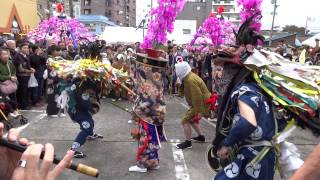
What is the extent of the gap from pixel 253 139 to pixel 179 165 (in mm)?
2627

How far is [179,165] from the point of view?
569cm

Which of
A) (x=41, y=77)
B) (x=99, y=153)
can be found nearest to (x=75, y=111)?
(x=99, y=153)

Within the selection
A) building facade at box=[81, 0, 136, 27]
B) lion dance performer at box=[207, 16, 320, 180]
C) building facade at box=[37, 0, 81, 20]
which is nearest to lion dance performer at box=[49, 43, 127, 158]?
lion dance performer at box=[207, 16, 320, 180]

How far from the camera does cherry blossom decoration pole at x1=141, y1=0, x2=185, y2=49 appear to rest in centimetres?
560

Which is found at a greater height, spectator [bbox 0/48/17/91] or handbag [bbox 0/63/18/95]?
spectator [bbox 0/48/17/91]

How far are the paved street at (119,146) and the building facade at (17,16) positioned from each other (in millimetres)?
15376

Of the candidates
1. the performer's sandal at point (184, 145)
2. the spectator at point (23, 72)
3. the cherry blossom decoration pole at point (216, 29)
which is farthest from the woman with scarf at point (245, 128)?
the cherry blossom decoration pole at point (216, 29)

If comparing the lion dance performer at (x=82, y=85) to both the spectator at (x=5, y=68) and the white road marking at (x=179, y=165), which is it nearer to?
the white road marking at (x=179, y=165)

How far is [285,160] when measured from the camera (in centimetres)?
341

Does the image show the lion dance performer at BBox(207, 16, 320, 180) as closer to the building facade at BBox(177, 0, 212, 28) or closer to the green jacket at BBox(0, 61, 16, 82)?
the green jacket at BBox(0, 61, 16, 82)

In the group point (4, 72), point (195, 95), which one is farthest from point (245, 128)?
point (4, 72)

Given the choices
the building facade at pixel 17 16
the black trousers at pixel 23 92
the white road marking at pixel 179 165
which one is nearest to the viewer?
the white road marking at pixel 179 165

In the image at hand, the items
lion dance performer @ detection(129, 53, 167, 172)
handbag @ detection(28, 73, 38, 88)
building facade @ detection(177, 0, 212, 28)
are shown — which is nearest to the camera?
lion dance performer @ detection(129, 53, 167, 172)

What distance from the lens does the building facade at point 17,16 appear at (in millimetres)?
22406
